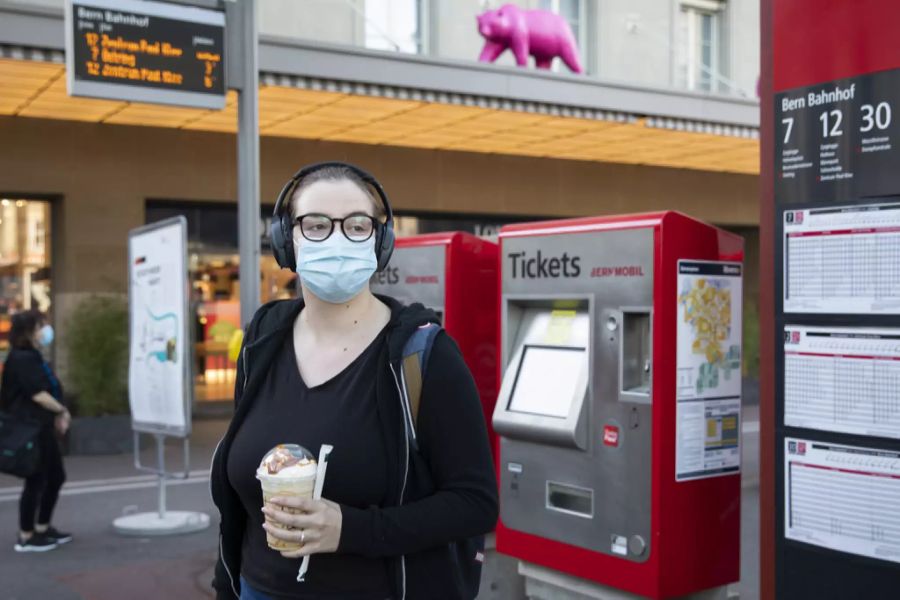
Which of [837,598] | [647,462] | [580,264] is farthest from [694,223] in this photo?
[837,598]

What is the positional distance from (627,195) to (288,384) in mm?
13758

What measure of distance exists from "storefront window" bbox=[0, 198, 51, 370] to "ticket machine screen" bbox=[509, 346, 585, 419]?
8669 mm

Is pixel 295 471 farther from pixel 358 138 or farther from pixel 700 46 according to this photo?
pixel 700 46

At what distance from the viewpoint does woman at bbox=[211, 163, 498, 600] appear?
2148mm

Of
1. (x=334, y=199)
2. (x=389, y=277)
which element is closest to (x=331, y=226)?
(x=334, y=199)

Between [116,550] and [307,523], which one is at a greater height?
[307,523]

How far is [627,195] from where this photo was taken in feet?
51.3

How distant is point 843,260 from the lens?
3.32 meters

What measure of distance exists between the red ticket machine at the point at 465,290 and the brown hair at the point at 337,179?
3.54 m

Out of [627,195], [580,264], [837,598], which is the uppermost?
[627,195]

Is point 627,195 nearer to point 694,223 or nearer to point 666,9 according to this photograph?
point 666,9

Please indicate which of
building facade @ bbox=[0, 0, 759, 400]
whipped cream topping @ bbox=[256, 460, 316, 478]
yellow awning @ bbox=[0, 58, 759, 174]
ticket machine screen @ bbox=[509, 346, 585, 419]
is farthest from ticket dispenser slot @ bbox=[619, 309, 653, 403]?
yellow awning @ bbox=[0, 58, 759, 174]

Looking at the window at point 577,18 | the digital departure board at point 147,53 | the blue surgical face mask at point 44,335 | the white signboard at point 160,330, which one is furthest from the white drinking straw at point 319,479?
the window at point 577,18

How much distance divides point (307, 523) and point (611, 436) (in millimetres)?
2741
